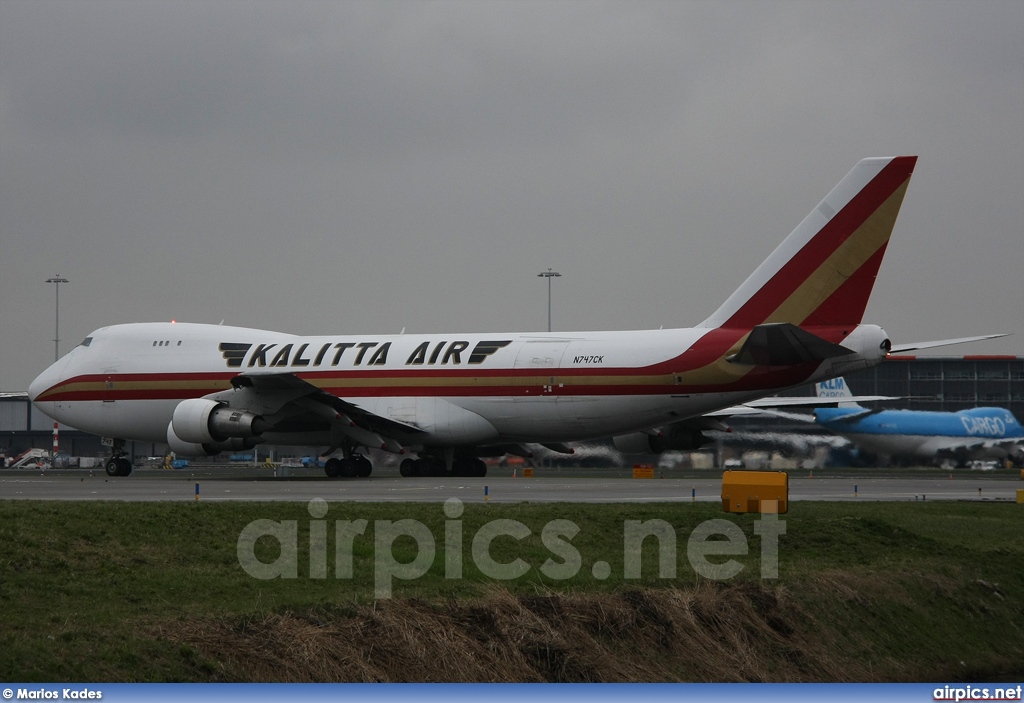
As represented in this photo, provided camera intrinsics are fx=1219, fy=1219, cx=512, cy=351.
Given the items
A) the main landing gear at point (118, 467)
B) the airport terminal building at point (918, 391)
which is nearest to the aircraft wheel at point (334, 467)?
the main landing gear at point (118, 467)

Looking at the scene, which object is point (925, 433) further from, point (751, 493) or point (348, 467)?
point (751, 493)

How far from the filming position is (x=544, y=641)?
15562mm

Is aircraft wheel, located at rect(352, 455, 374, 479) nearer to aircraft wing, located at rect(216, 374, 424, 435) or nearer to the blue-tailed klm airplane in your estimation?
aircraft wing, located at rect(216, 374, 424, 435)

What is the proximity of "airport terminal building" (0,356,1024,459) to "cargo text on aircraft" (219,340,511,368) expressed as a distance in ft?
122

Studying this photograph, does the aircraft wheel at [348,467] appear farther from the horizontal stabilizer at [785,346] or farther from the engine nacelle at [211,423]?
the horizontal stabilizer at [785,346]

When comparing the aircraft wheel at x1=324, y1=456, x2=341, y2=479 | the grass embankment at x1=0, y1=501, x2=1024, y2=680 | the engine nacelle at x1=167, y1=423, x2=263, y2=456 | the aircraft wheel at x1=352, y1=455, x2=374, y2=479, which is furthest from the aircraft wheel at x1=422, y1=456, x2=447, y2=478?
the grass embankment at x1=0, y1=501, x2=1024, y2=680

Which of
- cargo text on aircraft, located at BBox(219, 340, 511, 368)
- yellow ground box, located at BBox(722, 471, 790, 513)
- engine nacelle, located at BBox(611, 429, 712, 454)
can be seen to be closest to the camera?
yellow ground box, located at BBox(722, 471, 790, 513)

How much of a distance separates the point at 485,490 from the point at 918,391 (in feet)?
183

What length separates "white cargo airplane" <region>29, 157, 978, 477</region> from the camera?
3678 centimetres

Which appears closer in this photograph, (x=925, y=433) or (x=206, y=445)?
(x=206, y=445)

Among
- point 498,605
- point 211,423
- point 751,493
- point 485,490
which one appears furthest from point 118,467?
point 498,605

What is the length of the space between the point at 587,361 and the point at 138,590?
83.0 feet

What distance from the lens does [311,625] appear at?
14.4m

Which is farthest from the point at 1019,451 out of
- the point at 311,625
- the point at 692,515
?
the point at 311,625
